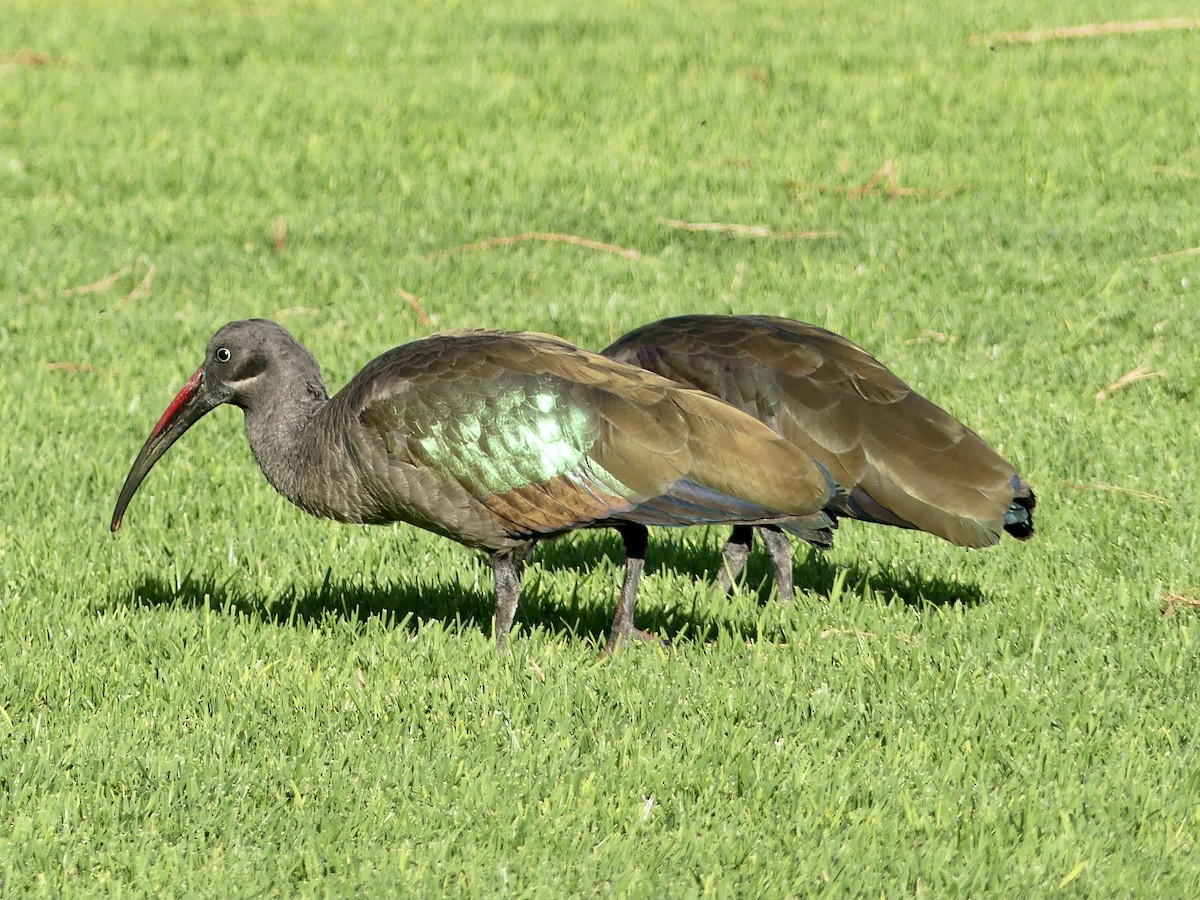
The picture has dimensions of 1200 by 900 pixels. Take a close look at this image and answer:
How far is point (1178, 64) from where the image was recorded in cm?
1455

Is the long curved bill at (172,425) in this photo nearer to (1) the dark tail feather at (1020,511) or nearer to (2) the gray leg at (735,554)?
(2) the gray leg at (735,554)

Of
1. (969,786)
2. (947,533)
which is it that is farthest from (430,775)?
(947,533)

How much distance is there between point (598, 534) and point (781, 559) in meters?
1.43

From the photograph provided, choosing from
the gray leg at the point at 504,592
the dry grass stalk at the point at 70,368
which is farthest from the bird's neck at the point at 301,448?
the dry grass stalk at the point at 70,368

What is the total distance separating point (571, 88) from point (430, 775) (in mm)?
10372

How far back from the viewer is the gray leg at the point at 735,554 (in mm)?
7328

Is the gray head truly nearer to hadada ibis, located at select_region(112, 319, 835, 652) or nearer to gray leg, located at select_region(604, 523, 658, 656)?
hadada ibis, located at select_region(112, 319, 835, 652)

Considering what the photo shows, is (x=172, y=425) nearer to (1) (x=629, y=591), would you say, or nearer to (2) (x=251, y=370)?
(2) (x=251, y=370)

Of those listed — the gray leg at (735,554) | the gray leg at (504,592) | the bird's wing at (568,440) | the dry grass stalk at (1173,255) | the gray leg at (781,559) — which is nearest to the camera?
the bird's wing at (568,440)

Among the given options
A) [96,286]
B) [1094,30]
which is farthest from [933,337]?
[1094,30]

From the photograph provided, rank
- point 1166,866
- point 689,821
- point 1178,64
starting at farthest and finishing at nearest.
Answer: point 1178,64 < point 689,821 < point 1166,866

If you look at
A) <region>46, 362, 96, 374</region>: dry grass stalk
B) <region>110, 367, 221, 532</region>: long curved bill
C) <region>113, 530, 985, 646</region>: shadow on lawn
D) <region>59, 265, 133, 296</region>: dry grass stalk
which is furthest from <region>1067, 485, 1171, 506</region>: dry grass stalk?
<region>59, 265, 133, 296</region>: dry grass stalk

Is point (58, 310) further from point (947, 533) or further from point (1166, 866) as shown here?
point (1166, 866)

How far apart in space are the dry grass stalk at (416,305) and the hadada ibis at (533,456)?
4.21 m
